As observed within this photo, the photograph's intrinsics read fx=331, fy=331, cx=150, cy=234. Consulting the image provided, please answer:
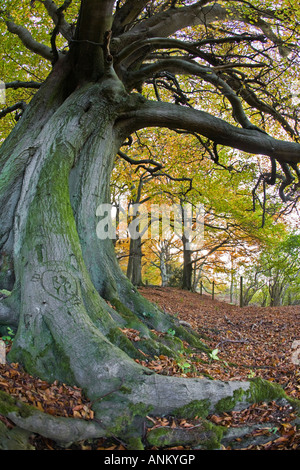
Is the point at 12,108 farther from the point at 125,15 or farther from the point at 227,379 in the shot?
the point at 227,379

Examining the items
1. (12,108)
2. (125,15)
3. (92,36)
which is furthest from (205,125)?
(12,108)

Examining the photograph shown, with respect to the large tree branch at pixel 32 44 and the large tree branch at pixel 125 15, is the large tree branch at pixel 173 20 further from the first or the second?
the large tree branch at pixel 32 44

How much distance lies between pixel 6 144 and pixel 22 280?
2.89 m

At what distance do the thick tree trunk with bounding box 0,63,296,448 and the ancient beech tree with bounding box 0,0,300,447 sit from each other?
0.5 inches

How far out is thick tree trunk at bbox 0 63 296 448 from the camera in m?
2.81

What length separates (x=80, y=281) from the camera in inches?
145

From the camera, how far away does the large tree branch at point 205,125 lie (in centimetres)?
575

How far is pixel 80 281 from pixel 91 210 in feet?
5.32

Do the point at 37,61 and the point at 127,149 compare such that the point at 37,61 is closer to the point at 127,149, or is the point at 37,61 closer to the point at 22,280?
the point at 127,149

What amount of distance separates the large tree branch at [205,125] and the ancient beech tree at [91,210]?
0.02 meters

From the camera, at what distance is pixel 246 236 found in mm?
17047

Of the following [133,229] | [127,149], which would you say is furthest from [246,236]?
[127,149]

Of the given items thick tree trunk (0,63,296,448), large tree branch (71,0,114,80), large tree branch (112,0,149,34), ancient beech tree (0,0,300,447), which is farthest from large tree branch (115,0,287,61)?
thick tree trunk (0,63,296,448)

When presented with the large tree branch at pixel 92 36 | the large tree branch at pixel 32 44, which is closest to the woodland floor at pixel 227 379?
the large tree branch at pixel 92 36
